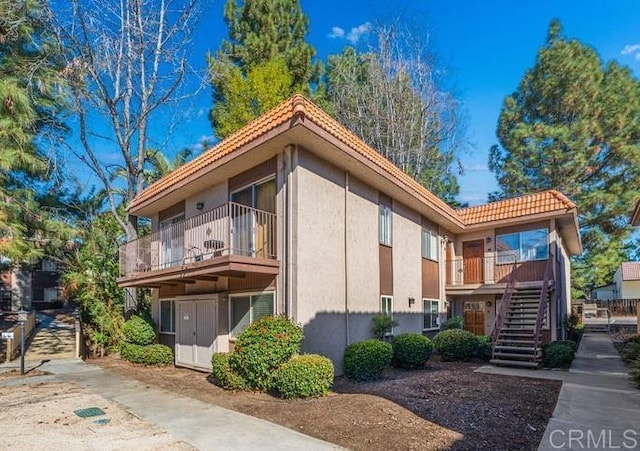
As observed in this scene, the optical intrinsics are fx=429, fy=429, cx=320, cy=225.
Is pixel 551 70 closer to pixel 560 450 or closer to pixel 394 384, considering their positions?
pixel 394 384

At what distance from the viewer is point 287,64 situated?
2631 centimetres

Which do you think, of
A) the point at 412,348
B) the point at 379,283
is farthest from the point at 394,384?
the point at 379,283

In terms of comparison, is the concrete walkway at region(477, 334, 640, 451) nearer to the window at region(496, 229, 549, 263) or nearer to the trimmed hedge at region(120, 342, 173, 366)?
the window at region(496, 229, 549, 263)

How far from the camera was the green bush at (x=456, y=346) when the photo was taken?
13.9 m

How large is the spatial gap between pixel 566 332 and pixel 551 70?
17.1 meters

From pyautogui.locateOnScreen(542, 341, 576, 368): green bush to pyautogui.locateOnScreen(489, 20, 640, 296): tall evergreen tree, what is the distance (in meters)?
16.9

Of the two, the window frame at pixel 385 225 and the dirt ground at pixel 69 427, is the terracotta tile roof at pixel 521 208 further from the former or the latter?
the dirt ground at pixel 69 427

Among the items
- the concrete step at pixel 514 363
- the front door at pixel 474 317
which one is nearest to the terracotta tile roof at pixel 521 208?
the front door at pixel 474 317

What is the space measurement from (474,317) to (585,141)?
14.7 metres

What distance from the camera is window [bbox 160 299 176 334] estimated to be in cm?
1455

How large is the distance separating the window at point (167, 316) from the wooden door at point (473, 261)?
39.6 ft

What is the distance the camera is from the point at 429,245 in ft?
56.9

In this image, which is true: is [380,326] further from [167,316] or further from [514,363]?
[167,316]

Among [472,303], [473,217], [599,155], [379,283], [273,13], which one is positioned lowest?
[472,303]
